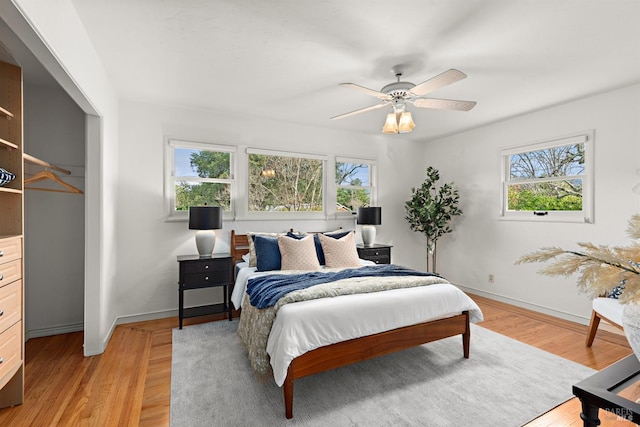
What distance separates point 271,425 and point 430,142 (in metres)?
5.13

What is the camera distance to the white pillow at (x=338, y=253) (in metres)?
3.60

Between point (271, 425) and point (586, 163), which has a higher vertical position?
point (586, 163)

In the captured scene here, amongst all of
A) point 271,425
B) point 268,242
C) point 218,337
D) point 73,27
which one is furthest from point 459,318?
point 73,27

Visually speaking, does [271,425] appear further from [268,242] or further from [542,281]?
[542,281]

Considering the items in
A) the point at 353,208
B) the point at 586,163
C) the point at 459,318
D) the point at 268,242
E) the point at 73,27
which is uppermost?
the point at 73,27

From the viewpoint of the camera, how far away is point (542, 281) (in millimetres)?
3947

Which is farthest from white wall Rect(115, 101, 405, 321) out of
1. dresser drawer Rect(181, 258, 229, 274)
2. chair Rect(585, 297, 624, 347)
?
chair Rect(585, 297, 624, 347)

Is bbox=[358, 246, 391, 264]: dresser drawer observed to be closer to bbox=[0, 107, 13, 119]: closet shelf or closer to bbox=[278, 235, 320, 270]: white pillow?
bbox=[278, 235, 320, 270]: white pillow

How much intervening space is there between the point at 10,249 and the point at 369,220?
12.6 feet

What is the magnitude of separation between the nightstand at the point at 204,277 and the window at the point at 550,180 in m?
3.96

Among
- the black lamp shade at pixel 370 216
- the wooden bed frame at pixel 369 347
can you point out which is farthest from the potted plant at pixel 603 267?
the black lamp shade at pixel 370 216

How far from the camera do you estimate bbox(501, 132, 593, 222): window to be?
142 inches

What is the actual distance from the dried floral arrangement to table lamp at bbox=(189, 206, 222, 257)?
10.9 ft

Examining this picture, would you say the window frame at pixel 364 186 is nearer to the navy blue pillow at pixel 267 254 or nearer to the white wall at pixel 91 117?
the navy blue pillow at pixel 267 254
